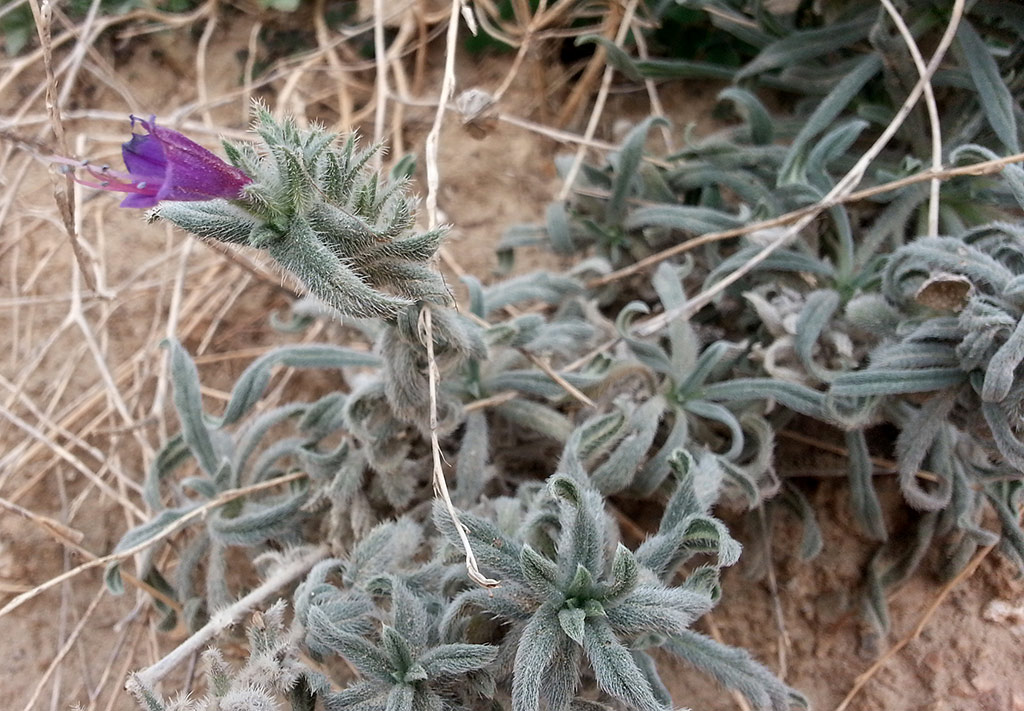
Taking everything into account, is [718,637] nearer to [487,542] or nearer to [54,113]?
[487,542]

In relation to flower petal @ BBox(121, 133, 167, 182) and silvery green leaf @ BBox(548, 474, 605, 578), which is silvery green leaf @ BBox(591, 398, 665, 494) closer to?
silvery green leaf @ BBox(548, 474, 605, 578)

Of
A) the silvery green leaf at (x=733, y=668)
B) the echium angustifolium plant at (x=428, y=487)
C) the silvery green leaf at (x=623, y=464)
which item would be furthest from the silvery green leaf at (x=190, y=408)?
the silvery green leaf at (x=733, y=668)

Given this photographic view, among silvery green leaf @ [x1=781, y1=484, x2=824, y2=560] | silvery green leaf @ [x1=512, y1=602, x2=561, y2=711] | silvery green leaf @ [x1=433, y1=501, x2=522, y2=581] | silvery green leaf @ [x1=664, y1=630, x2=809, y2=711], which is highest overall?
silvery green leaf @ [x1=433, y1=501, x2=522, y2=581]

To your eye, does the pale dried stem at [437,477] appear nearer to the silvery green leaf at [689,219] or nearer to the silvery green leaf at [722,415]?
the silvery green leaf at [722,415]

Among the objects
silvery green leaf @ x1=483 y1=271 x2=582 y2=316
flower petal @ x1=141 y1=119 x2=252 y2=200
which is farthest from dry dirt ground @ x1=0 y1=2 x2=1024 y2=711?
silvery green leaf @ x1=483 y1=271 x2=582 y2=316

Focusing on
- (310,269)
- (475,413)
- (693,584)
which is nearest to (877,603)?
(693,584)

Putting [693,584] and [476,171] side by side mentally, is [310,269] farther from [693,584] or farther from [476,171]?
[476,171]

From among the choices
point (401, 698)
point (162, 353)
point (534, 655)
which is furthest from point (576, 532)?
point (162, 353)
